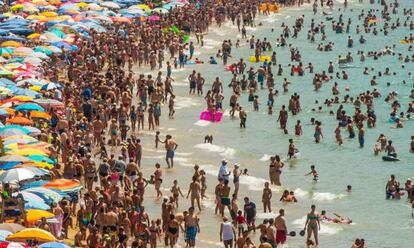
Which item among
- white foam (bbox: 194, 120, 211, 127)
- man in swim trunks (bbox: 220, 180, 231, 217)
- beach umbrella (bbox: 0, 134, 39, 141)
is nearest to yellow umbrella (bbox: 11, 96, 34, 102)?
beach umbrella (bbox: 0, 134, 39, 141)

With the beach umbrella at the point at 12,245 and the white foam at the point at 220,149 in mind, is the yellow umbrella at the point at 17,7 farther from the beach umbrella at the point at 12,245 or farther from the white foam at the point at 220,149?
the beach umbrella at the point at 12,245

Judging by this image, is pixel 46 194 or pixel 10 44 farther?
pixel 10 44

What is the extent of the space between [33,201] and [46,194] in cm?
86

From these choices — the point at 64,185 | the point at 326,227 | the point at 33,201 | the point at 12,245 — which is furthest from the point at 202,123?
the point at 12,245

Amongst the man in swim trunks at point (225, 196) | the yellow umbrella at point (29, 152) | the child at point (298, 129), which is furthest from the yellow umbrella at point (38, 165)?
the child at point (298, 129)

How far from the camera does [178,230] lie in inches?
988

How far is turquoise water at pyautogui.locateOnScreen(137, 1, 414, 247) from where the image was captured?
94.2 feet

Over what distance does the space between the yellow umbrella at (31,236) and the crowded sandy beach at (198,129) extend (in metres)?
0.02

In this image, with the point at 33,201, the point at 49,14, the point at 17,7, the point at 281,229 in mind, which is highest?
the point at 17,7

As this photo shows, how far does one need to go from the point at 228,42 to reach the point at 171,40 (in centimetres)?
504

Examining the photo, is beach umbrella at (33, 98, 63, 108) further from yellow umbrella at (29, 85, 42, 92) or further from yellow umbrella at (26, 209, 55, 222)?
yellow umbrella at (26, 209, 55, 222)

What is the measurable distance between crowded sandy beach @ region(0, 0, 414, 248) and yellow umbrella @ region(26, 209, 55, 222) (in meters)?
0.04

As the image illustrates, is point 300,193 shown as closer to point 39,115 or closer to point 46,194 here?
point 39,115

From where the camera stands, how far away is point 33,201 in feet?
78.3
